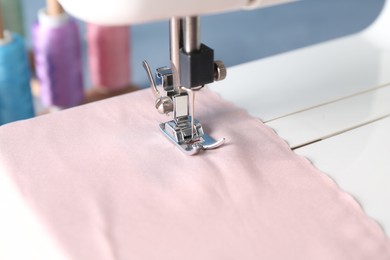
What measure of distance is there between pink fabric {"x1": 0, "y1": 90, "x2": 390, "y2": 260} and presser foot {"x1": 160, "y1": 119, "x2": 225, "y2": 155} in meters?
0.01

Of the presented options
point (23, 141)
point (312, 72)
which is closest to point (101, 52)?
point (312, 72)

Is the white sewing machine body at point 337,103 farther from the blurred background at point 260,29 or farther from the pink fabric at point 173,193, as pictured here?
the blurred background at point 260,29

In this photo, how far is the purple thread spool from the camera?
4.84 feet

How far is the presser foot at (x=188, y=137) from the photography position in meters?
0.78

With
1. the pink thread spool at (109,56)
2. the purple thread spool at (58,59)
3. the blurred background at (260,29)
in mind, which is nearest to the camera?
the purple thread spool at (58,59)

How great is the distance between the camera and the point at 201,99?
902mm

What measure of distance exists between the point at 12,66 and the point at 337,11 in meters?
1.60

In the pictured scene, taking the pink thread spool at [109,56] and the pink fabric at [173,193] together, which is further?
the pink thread spool at [109,56]

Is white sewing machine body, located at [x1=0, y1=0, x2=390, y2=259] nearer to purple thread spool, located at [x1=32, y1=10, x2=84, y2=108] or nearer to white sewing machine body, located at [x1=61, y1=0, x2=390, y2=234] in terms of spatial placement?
white sewing machine body, located at [x1=61, y1=0, x2=390, y2=234]

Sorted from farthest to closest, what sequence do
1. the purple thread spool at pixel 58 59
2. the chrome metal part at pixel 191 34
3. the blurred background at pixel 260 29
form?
the blurred background at pixel 260 29 → the purple thread spool at pixel 58 59 → the chrome metal part at pixel 191 34

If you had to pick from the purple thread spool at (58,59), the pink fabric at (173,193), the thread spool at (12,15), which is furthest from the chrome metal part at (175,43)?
the thread spool at (12,15)

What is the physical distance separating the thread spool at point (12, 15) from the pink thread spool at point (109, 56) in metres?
0.21

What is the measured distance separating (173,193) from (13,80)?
788 mm

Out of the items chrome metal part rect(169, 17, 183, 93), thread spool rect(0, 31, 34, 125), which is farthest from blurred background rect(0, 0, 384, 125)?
chrome metal part rect(169, 17, 183, 93)
